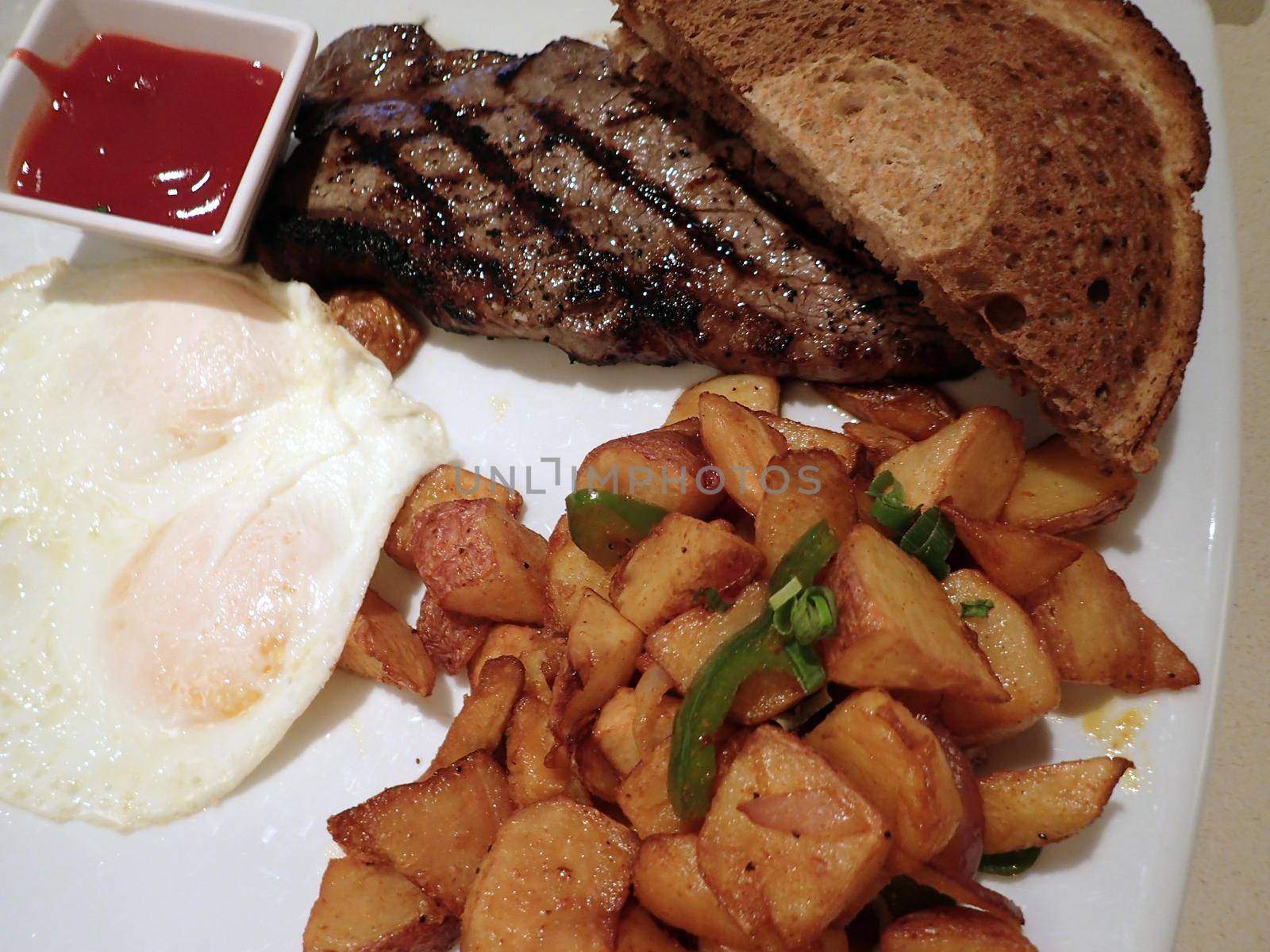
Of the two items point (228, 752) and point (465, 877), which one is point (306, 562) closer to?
point (228, 752)

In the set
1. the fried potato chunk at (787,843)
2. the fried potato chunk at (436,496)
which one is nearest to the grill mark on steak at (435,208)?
the fried potato chunk at (436,496)

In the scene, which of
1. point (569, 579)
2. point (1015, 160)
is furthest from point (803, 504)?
point (1015, 160)

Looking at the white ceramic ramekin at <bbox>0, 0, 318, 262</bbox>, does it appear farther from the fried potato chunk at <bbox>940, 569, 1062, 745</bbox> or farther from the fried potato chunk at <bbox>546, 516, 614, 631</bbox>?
the fried potato chunk at <bbox>940, 569, 1062, 745</bbox>

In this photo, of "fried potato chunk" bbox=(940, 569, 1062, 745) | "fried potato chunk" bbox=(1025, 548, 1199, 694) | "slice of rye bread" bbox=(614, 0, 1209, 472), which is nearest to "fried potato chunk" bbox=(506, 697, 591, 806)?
"fried potato chunk" bbox=(940, 569, 1062, 745)

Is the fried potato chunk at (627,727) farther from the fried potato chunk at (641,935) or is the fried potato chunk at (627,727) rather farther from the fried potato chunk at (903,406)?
the fried potato chunk at (903,406)

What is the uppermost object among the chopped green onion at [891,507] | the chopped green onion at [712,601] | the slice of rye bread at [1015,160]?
the slice of rye bread at [1015,160]

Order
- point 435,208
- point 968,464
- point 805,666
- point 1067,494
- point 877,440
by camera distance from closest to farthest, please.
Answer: point 805,666 → point 968,464 → point 1067,494 → point 877,440 → point 435,208

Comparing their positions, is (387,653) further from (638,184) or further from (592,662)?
(638,184)
